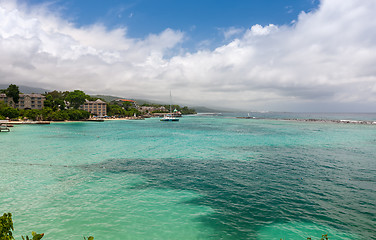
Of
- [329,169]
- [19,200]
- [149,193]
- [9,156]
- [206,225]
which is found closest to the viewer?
[206,225]

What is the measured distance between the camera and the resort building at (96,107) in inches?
6811

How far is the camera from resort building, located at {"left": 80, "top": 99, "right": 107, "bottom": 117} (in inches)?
6811

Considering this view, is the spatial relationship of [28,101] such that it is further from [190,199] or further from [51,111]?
[190,199]

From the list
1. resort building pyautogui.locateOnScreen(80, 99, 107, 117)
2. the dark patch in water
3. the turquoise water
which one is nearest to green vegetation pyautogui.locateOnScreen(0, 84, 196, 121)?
resort building pyautogui.locateOnScreen(80, 99, 107, 117)

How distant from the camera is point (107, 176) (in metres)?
19.8

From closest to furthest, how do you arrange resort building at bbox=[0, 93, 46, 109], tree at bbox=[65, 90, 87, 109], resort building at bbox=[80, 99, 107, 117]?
resort building at bbox=[0, 93, 46, 109]
tree at bbox=[65, 90, 87, 109]
resort building at bbox=[80, 99, 107, 117]

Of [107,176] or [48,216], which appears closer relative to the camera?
[48,216]

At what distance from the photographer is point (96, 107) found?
176 m

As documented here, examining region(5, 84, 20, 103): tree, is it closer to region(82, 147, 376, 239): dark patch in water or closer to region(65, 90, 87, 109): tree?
region(65, 90, 87, 109): tree

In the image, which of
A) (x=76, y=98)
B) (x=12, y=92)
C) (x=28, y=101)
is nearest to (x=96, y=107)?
(x=76, y=98)

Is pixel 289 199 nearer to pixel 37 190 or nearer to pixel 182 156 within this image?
pixel 182 156

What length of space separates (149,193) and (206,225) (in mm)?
5931

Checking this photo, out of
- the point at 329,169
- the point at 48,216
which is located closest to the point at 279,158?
the point at 329,169

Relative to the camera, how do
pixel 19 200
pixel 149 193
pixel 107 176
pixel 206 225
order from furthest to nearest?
pixel 107 176 → pixel 149 193 → pixel 19 200 → pixel 206 225
